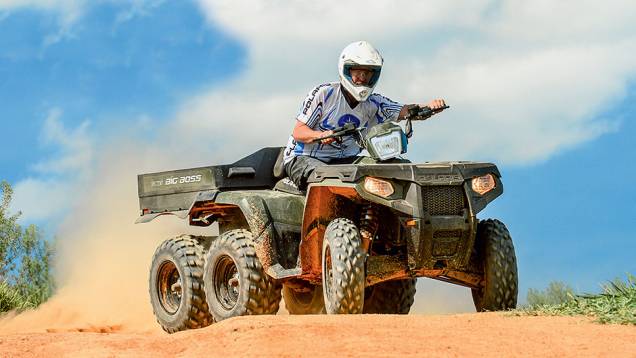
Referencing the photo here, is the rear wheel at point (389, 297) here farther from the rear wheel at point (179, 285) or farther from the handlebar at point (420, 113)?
the handlebar at point (420, 113)

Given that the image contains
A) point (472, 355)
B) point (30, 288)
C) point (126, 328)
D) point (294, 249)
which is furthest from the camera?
point (30, 288)

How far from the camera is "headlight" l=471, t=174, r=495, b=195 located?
11609 millimetres

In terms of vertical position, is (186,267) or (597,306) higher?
(186,267)

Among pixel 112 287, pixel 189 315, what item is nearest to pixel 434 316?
pixel 189 315

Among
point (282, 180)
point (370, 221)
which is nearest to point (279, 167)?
point (282, 180)

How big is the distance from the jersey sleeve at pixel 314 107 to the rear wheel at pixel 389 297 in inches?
91.6

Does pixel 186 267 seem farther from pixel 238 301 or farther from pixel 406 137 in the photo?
pixel 406 137

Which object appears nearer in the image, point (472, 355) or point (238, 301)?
point (472, 355)

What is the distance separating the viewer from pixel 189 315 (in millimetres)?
13711

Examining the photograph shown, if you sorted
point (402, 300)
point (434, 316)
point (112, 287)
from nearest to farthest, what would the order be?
1. point (434, 316)
2. point (402, 300)
3. point (112, 287)

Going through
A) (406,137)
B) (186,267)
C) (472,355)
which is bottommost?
(472,355)

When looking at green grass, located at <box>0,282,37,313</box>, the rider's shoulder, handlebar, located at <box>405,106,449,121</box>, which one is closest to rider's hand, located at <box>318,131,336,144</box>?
the rider's shoulder

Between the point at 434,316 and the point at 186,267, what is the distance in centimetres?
424

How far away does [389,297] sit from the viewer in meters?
13.6
